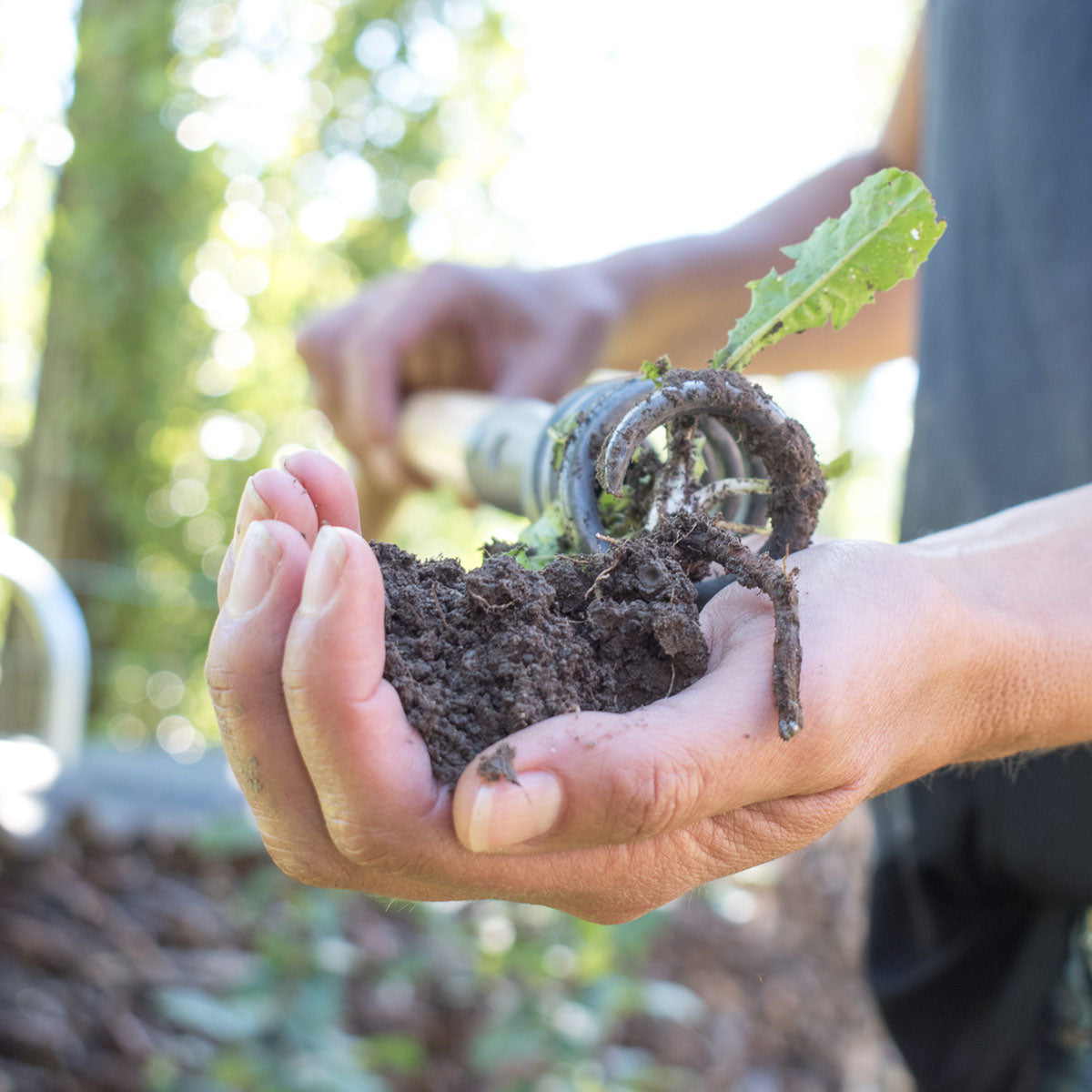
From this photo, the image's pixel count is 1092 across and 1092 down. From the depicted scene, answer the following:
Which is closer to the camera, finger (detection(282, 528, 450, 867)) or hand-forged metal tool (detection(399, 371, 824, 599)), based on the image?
finger (detection(282, 528, 450, 867))

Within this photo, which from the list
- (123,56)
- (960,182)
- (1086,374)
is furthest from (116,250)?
(1086,374)

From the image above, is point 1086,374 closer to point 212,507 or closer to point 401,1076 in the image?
point 401,1076

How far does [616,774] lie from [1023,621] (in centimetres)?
56

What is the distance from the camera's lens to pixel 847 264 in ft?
3.61

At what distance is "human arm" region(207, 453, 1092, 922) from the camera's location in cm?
76

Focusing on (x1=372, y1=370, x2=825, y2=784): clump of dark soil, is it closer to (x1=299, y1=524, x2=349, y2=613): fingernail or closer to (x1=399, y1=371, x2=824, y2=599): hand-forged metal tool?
(x1=399, y1=371, x2=824, y2=599): hand-forged metal tool

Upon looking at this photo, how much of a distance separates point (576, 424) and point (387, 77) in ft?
25.4

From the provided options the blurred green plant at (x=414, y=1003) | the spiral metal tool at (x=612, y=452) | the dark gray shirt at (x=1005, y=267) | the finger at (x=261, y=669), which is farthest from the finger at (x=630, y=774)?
the blurred green plant at (x=414, y=1003)

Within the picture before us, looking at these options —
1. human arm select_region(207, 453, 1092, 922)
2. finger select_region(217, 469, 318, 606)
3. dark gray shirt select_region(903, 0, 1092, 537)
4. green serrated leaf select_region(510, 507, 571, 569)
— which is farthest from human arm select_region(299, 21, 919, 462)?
finger select_region(217, 469, 318, 606)

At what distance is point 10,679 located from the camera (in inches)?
269

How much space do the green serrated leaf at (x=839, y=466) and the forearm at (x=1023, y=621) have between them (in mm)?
161

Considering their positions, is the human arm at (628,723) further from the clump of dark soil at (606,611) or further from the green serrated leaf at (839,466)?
the green serrated leaf at (839,466)

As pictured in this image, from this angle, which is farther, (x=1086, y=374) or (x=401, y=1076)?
(x=401, y=1076)

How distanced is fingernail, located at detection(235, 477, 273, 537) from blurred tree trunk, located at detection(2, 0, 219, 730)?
6943 mm
